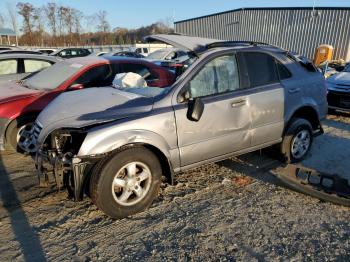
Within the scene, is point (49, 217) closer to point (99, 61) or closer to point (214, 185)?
point (214, 185)

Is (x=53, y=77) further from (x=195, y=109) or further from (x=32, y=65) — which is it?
(x=195, y=109)

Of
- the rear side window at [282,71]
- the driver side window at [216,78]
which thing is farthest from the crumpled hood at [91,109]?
the rear side window at [282,71]

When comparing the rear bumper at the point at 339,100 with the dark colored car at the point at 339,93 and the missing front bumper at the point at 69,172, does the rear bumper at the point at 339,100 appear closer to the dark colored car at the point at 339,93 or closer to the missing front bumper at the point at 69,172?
the dark colored car at the point at 339,93

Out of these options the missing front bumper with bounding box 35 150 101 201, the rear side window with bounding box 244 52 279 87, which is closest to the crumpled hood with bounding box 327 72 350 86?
the rear side window with bounding box 244 52 279 87

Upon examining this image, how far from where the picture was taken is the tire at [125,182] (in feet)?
11.2

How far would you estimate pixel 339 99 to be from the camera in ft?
26.2

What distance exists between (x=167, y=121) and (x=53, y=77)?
10.2ft

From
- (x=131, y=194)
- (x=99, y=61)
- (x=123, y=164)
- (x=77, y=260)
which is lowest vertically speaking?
(x=77, y=260)

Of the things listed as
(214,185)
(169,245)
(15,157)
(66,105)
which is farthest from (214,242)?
(15,157)

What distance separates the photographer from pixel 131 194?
3705 millimetres

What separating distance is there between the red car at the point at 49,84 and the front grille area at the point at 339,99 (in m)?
4.23

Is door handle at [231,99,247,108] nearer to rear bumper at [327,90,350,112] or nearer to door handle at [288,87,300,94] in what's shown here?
door handle at [288,87,300,94]

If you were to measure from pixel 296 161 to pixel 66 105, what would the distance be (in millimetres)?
3461

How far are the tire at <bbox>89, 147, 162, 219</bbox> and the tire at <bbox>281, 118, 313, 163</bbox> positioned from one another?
7.13 ft
